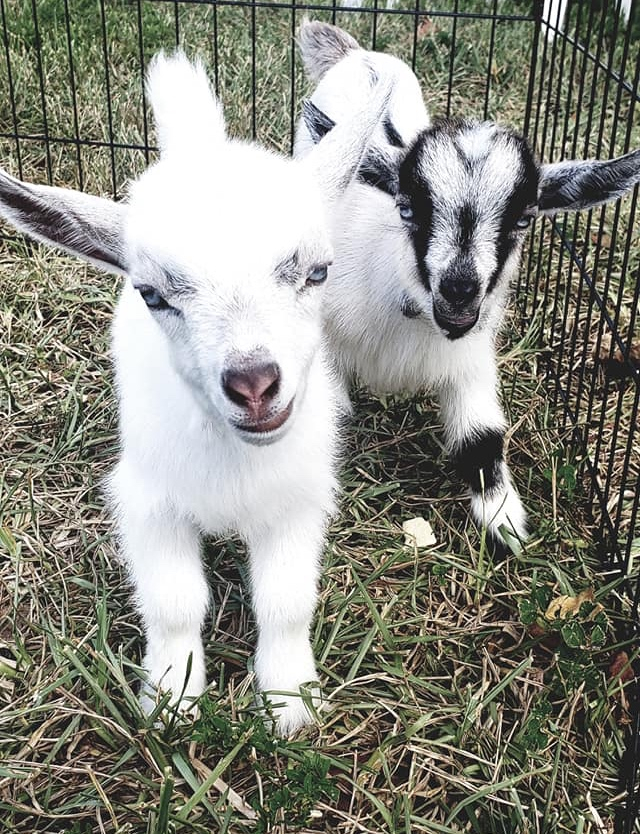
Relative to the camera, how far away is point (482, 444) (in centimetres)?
320

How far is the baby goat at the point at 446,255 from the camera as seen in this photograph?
110 inches

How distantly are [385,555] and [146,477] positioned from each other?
34.7 inches

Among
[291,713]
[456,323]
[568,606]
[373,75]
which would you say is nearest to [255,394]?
[291,713]

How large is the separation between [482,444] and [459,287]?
26.7 inches

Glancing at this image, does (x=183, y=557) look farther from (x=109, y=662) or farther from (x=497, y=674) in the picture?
(x=497, y=674)

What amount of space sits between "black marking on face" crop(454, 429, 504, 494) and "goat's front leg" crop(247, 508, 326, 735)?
32.3 inches

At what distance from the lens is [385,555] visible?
9.78 ft

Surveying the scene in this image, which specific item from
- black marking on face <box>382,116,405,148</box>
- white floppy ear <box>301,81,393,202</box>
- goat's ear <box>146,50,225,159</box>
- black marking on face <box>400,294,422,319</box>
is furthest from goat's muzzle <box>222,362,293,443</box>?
black marking on face <box>382,116,405,148</box>

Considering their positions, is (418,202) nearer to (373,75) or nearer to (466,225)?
(466,225)

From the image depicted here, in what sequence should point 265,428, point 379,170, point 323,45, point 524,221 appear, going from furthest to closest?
1. point 323,45
2. point 379,170
3. point 524,221
4. point 265,428

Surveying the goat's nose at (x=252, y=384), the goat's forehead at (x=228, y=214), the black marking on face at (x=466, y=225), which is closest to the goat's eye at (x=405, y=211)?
the black marking on face at (x=466, y=225)

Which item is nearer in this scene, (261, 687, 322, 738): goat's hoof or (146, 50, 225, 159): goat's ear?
(261, 687, 322, 738): goat's hoof

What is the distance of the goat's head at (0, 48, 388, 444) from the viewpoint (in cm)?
192

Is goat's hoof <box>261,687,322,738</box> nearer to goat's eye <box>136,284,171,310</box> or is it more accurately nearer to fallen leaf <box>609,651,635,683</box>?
fallen leaf <box>609,651,635,683</box>
